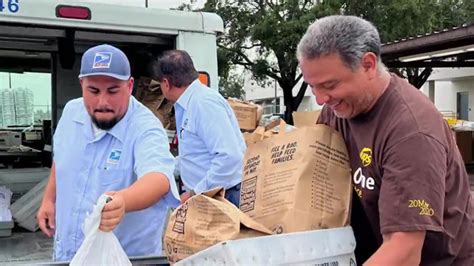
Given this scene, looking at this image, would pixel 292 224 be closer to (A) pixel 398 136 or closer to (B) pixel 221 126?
(A) pixel 398 136

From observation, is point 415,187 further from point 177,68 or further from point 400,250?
point 177,68

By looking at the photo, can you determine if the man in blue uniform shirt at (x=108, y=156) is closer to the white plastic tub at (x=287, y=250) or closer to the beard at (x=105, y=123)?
the beard at (x=105, y=123)

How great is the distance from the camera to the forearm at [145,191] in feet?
6.52

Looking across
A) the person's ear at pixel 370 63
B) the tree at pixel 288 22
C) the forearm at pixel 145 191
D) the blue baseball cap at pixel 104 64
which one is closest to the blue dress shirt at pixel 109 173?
the forearm at pixel 145 191

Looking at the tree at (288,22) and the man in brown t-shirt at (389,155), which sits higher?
the tree at (288,22)

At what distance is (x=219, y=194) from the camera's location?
177 cm

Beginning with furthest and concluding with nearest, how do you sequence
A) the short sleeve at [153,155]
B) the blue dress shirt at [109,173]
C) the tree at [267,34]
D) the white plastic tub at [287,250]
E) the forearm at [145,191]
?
1. the tree at [267,34]
2. the blue dress shirt at [109,173]
3. the short sleeve at [153,155]
4. the forearm at [145,191]
5. the white plastic tub at [287,250]

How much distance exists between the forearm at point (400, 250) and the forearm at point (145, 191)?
0.81 meters

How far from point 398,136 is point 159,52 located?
3.11m

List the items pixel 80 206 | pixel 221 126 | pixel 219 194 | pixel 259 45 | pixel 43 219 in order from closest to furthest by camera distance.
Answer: pixel 219 194 < pixel 80 206 < pixel 43 219 < pixel 221 126 < pixel 259 45

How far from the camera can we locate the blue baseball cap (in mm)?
2266

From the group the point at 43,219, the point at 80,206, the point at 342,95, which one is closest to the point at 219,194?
the point at 342,95

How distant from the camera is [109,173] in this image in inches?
94.3

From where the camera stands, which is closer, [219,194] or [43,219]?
[219,194]
